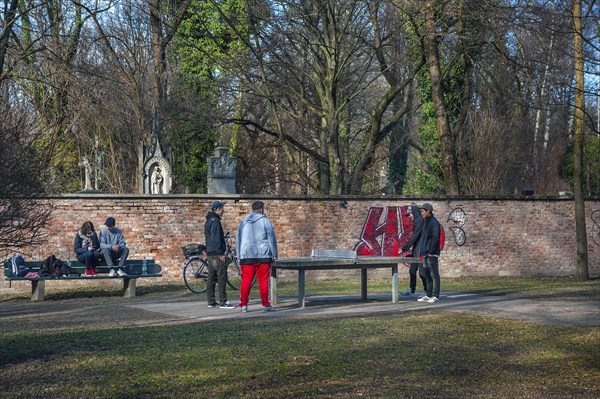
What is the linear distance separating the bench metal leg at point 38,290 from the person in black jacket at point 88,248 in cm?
100

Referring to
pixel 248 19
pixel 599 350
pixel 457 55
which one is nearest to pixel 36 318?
pixel 599 350

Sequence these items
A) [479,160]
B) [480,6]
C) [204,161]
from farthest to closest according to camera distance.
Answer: [204,161], [479,160], [480,6]

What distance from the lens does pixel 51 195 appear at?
23.2 m

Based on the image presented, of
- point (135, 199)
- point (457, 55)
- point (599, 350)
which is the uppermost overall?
point (457, 55)

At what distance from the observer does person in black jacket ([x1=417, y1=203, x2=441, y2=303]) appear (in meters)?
17.2

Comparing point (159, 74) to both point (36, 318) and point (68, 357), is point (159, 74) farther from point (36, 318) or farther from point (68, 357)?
point (68, 357)

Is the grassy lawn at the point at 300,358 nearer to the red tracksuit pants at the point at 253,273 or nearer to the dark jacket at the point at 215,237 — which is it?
the red tracksuit pants at the point at 253,273


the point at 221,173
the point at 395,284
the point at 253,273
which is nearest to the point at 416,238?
the point at 395,284

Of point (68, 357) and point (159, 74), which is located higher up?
point (159, 74)

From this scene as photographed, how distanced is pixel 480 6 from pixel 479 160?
39.0 ft

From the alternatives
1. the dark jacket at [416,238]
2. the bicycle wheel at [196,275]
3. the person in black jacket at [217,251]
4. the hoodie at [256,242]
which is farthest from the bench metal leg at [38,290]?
the dark jacket at [416,238]

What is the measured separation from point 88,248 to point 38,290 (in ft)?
4.71

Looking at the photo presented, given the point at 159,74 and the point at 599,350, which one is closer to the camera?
the point at 599,350

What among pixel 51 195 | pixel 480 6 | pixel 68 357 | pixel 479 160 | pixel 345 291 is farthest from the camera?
pixel 479 160
